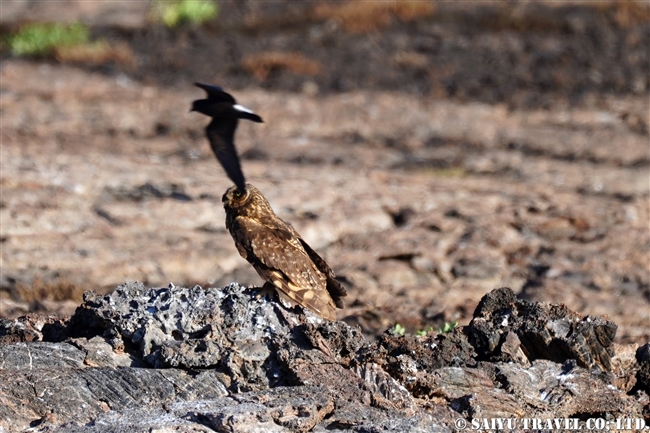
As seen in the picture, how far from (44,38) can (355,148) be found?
6636 millimetres

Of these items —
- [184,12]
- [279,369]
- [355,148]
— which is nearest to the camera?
[279,369]

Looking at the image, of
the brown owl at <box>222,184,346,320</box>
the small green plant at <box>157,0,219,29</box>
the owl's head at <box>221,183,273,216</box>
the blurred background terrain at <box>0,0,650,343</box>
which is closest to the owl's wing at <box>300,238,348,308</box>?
the brown owl at <box>222,184,346,320</box>

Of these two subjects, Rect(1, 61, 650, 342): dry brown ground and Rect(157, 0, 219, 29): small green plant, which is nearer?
Rect(1, 61, 650, 342): dry brown ground

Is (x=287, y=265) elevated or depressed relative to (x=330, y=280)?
elevated

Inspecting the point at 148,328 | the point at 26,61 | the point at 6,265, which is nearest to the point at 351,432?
the point at 148,328

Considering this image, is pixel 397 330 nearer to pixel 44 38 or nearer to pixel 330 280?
pixel 330 280

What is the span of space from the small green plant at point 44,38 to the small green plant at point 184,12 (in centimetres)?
159

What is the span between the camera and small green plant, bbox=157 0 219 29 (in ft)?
61.6

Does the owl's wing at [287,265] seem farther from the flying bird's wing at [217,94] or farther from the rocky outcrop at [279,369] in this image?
the flying bird's wing at [217,94]

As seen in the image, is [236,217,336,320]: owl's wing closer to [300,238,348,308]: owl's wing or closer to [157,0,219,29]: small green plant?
[300,238,348,308]: owl's wing

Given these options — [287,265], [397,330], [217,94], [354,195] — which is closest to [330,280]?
[287,265]

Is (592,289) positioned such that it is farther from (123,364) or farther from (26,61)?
(26,61)

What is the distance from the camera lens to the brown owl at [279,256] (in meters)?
6.11

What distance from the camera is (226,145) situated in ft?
21.8
